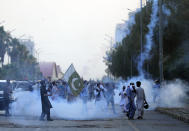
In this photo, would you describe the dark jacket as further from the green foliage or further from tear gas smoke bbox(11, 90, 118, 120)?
the green foliage

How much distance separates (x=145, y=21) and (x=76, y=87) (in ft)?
104

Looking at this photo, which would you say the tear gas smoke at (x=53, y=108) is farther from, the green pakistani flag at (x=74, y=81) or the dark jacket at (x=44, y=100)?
the dark jacket at (x=44, y=100)

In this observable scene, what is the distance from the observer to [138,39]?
57656mm

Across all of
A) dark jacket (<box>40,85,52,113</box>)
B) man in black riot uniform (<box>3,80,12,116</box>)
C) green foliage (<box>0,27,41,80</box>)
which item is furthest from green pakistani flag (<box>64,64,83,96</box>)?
green foliage (<box>0,27,41,80</box>)

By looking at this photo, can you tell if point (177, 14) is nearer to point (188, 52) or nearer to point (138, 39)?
point (188, 52)

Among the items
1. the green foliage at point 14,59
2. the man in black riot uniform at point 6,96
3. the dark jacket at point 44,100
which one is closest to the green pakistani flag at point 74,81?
the dark jacket at point 44,100

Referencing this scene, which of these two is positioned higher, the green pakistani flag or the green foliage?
the green foliage

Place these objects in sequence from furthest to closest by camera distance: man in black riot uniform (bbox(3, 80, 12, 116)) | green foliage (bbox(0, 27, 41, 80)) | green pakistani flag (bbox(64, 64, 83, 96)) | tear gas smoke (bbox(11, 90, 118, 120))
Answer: green foliage (bbox(0, 27, 41, 80))
tear gas smoke (bbox(11, 90, 118, 120))
man in black riot uniform (bbox(3, 80, 12, 116))
green pakistani flag (bbox(64, 64, 83, 96))

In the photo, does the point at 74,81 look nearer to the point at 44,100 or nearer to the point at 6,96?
the point at 44,100

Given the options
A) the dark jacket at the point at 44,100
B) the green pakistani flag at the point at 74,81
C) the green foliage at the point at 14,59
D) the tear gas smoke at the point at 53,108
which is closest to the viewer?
the dark jacket at the point at 44,100

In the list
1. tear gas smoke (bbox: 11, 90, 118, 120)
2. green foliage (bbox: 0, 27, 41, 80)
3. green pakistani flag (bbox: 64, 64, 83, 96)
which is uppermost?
green foliage (bbox: 0, 27, 41, 80)

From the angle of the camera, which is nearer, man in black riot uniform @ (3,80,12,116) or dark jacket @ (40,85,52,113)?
dark jacket @ (40,85,52,113)

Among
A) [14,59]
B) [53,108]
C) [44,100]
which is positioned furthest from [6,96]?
[14,59]

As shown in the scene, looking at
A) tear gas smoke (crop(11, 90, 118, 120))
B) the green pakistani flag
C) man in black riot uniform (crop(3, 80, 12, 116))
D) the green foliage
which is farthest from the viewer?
the green foliage
